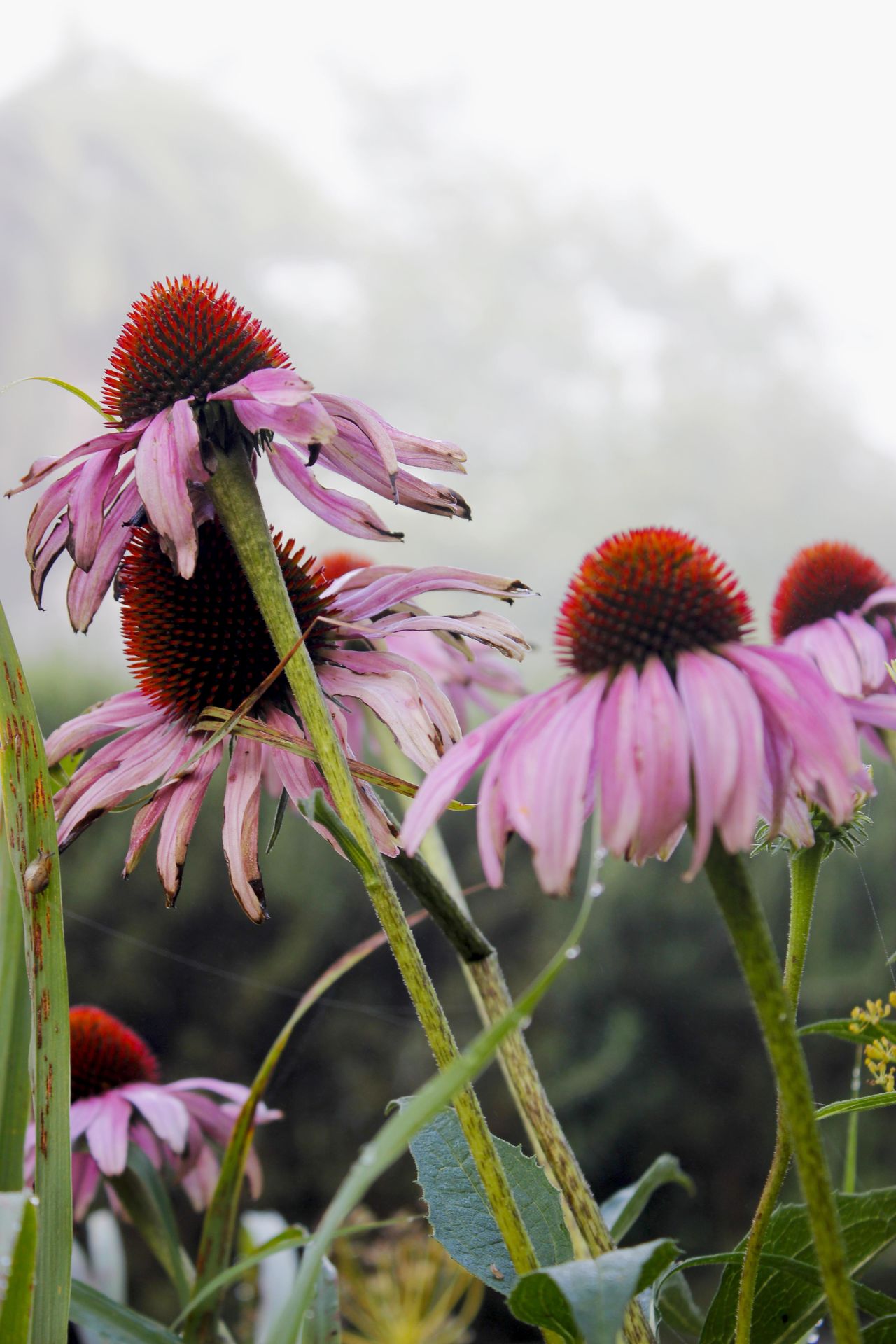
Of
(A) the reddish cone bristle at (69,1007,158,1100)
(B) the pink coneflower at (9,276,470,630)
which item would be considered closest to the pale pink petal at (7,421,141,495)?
(B) the pink coneflower at (9,276,470,630)

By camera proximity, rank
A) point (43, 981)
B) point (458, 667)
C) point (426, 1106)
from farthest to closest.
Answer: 1. point (458, 667)
2. point (43, 981)
3. point (426, 1106)

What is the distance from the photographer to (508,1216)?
0.19 m

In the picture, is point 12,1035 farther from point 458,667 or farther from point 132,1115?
point 458,667

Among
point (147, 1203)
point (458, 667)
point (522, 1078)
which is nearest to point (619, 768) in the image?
point (522, 1078)

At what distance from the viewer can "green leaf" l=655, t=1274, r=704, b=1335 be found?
307 millimetres

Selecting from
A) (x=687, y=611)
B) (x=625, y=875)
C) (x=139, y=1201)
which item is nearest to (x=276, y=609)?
(x=687, y=611)

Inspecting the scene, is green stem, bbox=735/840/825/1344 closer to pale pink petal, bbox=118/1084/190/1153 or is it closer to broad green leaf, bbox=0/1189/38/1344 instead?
broad green leaf, bbox=0/1189/38/1344

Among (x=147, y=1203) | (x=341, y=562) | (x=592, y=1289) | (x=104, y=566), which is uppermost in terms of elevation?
(x=341, y=562)

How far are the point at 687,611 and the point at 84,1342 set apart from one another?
1.72ft

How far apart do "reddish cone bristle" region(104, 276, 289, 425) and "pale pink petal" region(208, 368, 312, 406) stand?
36 millimetres

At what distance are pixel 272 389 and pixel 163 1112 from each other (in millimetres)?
361

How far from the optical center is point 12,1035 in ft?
1.04

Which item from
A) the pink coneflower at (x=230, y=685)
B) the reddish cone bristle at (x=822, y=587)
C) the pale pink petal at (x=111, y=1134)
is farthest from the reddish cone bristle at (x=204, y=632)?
the reddish cone bristle at (x=822, y=587)

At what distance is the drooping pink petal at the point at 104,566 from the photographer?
0.86ft
